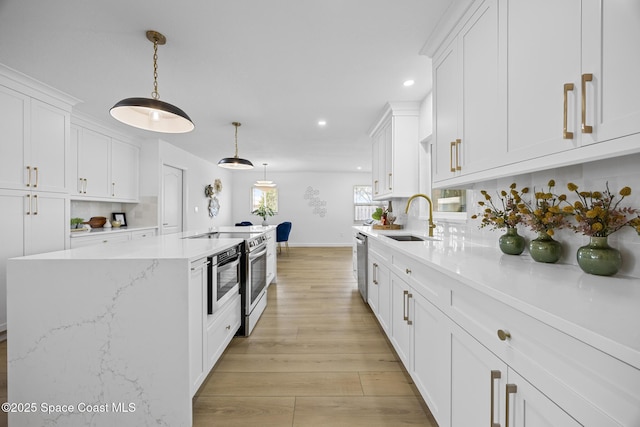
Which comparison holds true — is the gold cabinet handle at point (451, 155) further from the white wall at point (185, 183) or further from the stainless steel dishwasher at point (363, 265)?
the white wall at point (185, 183)

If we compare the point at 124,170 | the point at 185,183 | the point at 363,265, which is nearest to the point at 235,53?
the point at 363,265

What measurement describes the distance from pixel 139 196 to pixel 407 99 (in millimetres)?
4720

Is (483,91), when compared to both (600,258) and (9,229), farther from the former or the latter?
(9,229)

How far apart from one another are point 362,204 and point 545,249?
7.33m

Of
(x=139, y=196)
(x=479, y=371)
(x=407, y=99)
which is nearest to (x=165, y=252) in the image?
(x=479, y=371)

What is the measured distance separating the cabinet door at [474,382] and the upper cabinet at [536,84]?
750 mm

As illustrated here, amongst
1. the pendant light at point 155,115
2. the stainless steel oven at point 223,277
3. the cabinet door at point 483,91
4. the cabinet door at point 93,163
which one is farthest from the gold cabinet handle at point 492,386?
the cabinet door at point 93,163

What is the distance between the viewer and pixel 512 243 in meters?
1.42

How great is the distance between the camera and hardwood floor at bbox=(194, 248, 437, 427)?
Result: 1487 mm

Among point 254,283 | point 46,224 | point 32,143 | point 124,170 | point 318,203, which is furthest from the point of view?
point 318,203

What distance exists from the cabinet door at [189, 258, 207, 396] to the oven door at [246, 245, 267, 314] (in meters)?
0.77

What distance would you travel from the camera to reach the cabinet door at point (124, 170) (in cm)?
422

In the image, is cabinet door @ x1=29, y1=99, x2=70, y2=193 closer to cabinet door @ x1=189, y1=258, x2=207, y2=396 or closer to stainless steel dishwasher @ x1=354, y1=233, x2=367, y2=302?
cabinet door @ x1=189, y1=258, x2=207, y2=396

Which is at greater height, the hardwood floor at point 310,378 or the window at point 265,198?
the window at point 265,198
